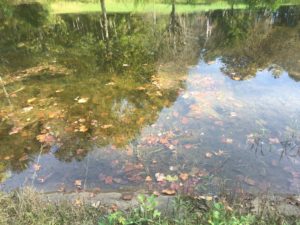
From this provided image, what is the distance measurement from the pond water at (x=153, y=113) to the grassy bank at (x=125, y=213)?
1.80ft

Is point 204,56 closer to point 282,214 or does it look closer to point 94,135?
point 94,135

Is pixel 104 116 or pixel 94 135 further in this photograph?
pixel 104 116

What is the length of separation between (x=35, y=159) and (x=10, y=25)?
13.1m

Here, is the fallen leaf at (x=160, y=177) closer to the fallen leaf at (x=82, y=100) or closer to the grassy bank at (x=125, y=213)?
the grassy bank at (x=125, y=213)

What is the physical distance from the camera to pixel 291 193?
434 cm

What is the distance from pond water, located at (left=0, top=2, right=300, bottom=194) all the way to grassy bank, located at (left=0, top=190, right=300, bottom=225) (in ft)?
1.80

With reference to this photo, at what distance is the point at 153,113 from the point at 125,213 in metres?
2.99

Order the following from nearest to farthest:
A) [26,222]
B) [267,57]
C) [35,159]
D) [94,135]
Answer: [26,222]
[35,159]
[94,135]
[267,57]

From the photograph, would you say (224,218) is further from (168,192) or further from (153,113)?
(153,113)

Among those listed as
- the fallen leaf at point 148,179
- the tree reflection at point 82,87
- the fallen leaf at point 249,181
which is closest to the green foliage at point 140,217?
the fallen leaf at point 148,179

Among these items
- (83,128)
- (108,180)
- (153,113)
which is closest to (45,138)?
(83,128)

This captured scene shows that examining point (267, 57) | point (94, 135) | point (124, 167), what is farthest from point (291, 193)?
point (267, 57)

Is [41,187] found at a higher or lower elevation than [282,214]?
lower

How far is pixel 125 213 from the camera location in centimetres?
374
